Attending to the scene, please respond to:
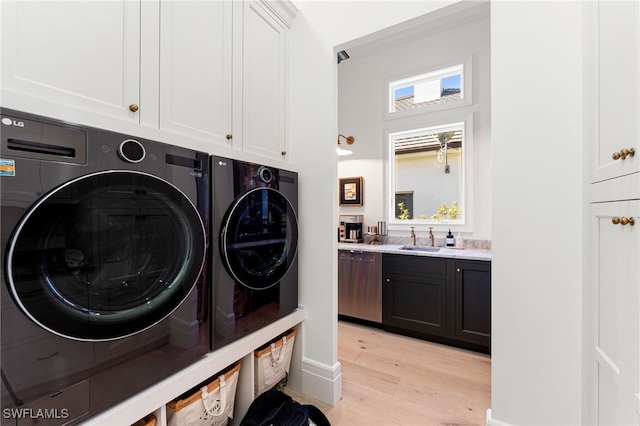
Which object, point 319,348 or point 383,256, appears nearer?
point 319,348

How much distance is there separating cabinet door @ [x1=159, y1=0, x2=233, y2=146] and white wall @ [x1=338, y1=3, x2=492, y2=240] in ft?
6.87

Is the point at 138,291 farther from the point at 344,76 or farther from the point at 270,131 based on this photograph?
the point at 344,76

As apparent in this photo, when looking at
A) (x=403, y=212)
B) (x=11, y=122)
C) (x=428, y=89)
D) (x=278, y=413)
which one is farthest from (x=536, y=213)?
(x=428, y=89)

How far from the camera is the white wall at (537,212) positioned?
1259 mm

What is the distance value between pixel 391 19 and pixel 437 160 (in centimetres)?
203

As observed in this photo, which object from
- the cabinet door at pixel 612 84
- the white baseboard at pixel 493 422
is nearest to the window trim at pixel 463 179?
the cabinet door at pixel 612 84

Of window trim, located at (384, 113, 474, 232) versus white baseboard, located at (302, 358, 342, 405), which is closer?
white baseboard, located at (302, 358, 342, 405)

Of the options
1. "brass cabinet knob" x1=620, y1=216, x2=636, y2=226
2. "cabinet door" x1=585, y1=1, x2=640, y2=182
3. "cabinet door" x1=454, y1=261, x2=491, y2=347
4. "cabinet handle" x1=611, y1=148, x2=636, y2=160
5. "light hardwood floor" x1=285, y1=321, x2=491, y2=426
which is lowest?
"light hardwood floor" x1=285, y1=321, x2=491, y2=426

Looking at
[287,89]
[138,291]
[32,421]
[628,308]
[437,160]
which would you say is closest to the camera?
[32,421]

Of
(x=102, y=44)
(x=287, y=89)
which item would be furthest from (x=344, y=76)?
(x=102, y=44)

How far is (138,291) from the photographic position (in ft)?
3.34

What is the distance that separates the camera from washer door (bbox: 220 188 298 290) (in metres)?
1.38

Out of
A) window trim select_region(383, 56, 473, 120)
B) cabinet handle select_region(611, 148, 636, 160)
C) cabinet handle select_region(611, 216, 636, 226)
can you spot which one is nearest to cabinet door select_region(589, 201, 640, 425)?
cabinet handle select_region(611, 216, 636, 226)

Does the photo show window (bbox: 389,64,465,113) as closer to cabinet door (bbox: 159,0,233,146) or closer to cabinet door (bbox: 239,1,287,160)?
cabinet door (bbox: 239,1,287,160)
